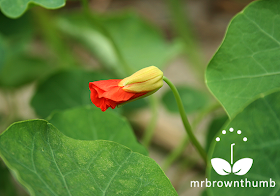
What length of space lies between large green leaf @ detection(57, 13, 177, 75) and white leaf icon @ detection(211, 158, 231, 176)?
97 centimetres

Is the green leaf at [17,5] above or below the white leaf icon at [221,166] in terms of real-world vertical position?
above

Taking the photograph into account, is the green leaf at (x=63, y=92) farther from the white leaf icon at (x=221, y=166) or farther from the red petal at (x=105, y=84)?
the white leaf icon at (x=221, y=166)

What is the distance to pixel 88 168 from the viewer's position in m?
0.40

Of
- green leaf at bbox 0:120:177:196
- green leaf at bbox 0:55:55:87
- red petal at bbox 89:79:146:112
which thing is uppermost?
red petal at bbox 89:79:146:112

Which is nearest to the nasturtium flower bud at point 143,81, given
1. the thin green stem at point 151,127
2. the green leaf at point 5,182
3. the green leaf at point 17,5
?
the green leaf at point 17,5

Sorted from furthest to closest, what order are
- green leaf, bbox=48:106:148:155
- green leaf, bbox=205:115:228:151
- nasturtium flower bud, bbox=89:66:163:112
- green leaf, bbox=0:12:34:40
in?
green leaf, bbox=0:12:34:40
green leaf, bbox=205:115:228:151
green leaf, bbox=48:106:148:155
nasturtium flower bud, bbox=89:66:163:112

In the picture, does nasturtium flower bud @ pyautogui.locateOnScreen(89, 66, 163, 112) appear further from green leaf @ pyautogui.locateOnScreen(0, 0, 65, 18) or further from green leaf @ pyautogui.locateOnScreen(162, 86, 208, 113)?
green leaf @ pyautogui.locateOnScreen(162, 86, 208, 113)

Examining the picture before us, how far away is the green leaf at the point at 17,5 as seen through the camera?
1.89 ft

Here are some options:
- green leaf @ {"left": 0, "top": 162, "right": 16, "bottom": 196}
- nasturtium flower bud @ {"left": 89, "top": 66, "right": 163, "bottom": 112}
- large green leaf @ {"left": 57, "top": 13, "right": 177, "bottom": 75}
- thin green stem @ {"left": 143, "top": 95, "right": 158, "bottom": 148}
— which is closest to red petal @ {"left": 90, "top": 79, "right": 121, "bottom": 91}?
nasturtium flower bud @ {"left": 89, "top": 66, "right": 163, "bottom": 112}

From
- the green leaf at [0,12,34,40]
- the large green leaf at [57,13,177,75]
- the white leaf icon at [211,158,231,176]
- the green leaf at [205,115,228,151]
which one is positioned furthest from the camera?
the large green leaf at [57,13,177,75]

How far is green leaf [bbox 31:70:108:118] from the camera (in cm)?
87

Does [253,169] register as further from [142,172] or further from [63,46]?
[63,46]

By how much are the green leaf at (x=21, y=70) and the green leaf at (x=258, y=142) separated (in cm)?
99

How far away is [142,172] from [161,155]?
1.07 meters
